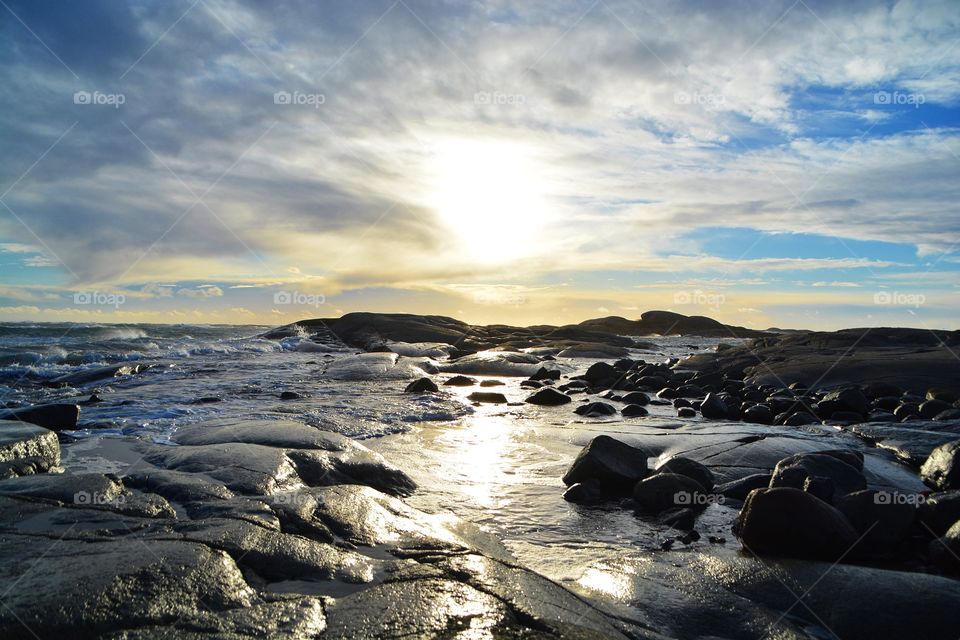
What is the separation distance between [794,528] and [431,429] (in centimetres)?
619

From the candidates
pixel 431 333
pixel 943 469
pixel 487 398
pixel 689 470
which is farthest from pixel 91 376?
pixel 431 333

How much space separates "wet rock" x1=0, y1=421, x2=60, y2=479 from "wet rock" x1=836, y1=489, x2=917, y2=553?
22.5ft

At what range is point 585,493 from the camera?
576 cm

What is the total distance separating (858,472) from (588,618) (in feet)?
14.4

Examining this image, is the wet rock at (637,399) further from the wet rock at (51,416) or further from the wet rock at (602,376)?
the wet rock at (51,416)

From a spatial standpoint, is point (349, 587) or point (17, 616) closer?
point (17, 616)

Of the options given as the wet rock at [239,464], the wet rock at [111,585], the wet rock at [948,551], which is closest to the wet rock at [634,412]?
the wet rock at [948,551]

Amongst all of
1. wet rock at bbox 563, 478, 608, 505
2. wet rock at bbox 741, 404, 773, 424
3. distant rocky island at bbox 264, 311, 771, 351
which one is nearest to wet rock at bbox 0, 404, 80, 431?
wet rock at bbox 563, 478, 608, 505

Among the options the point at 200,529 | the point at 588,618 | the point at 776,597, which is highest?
the point at 200,529

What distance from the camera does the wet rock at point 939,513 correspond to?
4.65 meters

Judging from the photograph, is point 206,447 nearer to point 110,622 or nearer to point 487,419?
point 110,622

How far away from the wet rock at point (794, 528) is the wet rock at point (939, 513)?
87cm

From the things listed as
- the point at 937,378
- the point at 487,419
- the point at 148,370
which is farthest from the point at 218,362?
the point at 937,378

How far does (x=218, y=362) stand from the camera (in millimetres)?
→ 22453
